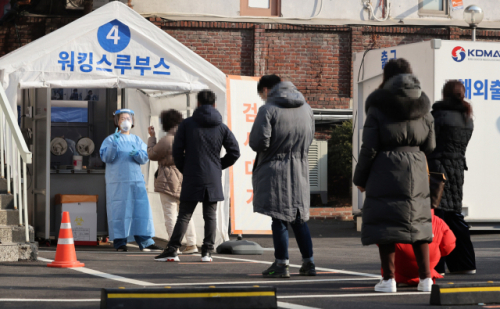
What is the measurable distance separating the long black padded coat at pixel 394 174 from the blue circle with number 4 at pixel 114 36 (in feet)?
15.5

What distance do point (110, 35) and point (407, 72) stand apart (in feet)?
16.0

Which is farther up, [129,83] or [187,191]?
[129,83]

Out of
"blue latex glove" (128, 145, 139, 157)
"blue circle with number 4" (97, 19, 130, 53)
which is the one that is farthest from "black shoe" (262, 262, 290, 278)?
"blue circle with number 4" (97, 19, 130, 53)

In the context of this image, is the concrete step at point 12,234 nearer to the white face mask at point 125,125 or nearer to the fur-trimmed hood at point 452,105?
the white face mask at point 125,125

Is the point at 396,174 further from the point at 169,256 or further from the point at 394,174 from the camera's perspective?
the point at 169,256

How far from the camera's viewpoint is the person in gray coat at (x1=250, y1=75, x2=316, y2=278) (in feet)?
21.3

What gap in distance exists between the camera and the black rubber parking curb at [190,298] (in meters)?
4.41

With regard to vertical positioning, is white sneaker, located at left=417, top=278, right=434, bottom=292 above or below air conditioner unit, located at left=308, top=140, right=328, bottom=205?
below

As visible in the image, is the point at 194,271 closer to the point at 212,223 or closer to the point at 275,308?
the point at 212,223

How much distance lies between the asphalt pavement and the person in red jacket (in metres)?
0.16

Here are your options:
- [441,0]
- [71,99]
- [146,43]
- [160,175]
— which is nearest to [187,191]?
[160,175]

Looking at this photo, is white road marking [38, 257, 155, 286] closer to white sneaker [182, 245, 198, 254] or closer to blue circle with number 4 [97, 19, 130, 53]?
white sneaker [182, 245, 198, 254]

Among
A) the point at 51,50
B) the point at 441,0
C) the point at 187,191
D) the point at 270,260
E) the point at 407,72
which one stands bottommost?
the point at 270,260

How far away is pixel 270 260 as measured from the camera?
8.41 meters
